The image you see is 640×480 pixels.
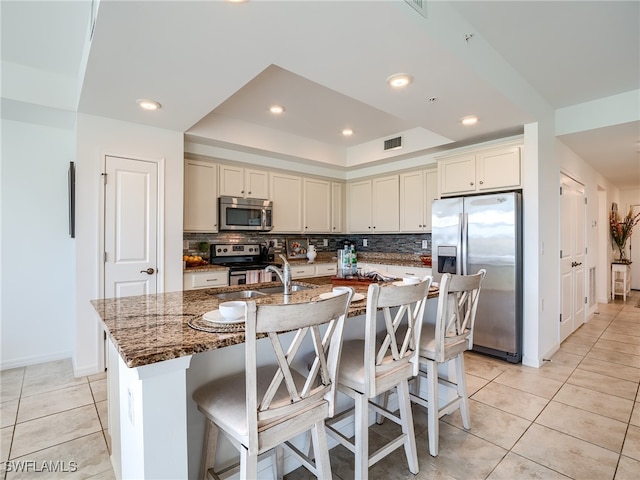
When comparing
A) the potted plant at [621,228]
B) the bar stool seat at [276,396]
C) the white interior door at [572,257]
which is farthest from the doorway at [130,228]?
the potted plant at [621,228]

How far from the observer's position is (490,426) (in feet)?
7.04

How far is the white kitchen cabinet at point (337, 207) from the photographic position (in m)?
5.36

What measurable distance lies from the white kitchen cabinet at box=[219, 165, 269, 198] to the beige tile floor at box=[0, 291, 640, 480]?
2.44 meters

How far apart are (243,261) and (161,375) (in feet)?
11.7

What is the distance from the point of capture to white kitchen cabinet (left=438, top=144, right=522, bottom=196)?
3.34 m

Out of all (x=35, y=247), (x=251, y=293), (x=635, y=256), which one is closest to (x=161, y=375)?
(x=251, y=293)

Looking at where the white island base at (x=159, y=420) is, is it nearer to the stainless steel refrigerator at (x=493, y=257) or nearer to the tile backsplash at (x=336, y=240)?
the stainless steel refrigerator at (x=493, y=257)

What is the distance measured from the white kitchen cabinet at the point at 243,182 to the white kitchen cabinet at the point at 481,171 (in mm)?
2291

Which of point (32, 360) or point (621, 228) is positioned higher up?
point (621, 228)

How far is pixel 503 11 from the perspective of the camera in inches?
79.4

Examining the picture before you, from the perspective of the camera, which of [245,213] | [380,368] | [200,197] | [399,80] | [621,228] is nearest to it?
[380,368]

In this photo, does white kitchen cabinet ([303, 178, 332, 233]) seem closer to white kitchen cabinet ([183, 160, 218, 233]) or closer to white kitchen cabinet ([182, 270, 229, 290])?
white kitchen cabinet ([183, 160, 218, 233])

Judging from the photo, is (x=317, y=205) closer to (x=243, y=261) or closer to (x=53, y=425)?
(x=243, y=261)

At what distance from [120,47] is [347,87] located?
141 centimetres
